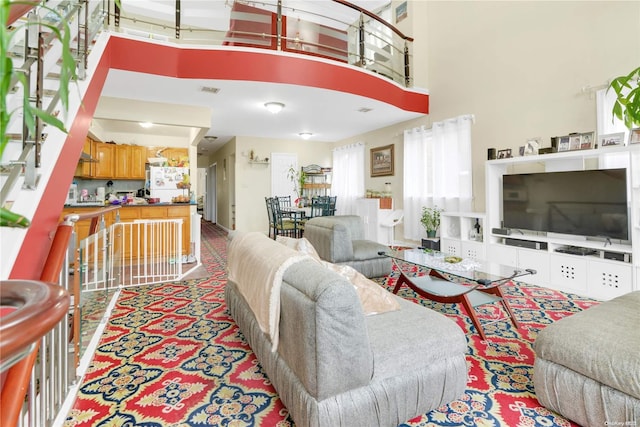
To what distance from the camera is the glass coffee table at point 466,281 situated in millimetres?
2326

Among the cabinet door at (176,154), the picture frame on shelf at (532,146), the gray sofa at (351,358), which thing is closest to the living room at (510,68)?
the picture frame on shelf at (532,146)

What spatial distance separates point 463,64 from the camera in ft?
16.9

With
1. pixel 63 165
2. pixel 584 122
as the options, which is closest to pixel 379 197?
pixel 584 122

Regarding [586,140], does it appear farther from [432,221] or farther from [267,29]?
[267,29]

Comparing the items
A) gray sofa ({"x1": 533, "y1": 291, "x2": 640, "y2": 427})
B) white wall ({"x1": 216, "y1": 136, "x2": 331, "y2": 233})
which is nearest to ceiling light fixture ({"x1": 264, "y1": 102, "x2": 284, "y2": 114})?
white wall ({"x1": 216, "y1": 136, "x2": 331, "y2": 233})

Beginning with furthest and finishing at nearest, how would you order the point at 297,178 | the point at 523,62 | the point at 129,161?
the point at 297,178 → the point at 129,161 → the point at 523,62

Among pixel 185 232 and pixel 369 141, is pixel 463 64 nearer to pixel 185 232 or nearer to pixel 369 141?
pixel 369 141

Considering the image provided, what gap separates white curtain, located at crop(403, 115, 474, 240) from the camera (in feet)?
16.6

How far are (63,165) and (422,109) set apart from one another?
17.8 ft

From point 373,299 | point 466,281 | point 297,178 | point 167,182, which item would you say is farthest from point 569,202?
point 297,178

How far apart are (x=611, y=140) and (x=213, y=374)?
418 cm

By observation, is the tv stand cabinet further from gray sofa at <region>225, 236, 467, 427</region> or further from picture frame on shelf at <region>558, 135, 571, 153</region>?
gray sofa at <region>225, 236, 467, 427</region>

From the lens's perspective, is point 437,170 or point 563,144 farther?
point 437,170

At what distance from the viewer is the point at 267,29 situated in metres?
4.75
